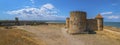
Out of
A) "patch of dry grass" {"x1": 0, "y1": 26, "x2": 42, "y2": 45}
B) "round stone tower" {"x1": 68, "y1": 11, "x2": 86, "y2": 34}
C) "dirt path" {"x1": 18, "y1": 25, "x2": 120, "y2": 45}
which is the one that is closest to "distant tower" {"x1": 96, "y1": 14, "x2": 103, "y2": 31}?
"round stone tower" {"x1": 68, "y1": 11, "x2": 86, "y2": 34}

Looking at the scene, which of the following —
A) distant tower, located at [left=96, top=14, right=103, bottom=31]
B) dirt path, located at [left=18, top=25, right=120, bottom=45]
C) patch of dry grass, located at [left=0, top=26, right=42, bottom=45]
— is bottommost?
dirt path, located at [left=18, top=25, right=120, bottom=45]

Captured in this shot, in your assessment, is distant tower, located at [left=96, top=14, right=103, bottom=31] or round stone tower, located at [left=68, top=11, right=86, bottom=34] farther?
distant tower, located at [left=96, top=14, right=103, bottom=31]

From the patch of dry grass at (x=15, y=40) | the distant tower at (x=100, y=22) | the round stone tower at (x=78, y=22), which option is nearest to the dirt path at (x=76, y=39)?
the patch of dry grass at (x=15, y=40)

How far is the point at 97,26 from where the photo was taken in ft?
90.4

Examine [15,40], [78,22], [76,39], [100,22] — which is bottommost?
[76,39]

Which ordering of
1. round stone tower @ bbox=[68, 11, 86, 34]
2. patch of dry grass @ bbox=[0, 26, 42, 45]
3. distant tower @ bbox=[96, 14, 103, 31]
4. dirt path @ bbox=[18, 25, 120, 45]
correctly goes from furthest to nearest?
1. distant tower @ bbox=[96, 14, 103, 31]
2. round stone tower @ bbox=[68, 11, 86, 34]
3. dirt path @ bbox=[18, 25, 120, 45]
4. patch of dry grass @ bbox=[0, 26, 42, 45]

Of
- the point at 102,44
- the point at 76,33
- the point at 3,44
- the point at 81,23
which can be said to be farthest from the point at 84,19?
the point at 3,44

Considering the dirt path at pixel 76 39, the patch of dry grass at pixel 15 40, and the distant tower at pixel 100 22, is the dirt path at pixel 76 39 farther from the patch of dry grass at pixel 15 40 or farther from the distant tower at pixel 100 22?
the distant tower at pixel 100 22

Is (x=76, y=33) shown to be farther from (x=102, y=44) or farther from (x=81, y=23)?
(x=102, y=44)

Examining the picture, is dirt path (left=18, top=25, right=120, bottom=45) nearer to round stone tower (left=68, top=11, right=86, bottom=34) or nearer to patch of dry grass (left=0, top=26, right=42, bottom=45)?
patch of dry grass (left=0, top=26, right=42, bottom=45)

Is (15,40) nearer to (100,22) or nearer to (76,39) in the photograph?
(76,39)

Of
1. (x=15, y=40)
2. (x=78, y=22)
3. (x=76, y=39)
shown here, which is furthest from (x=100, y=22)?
(x=15, y=40)

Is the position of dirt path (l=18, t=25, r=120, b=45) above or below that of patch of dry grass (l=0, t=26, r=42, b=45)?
below

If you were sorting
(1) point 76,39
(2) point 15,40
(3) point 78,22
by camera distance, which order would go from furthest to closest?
1. (3) point 78,22
2. (1) point 76,39
3. (2) point 15,40
